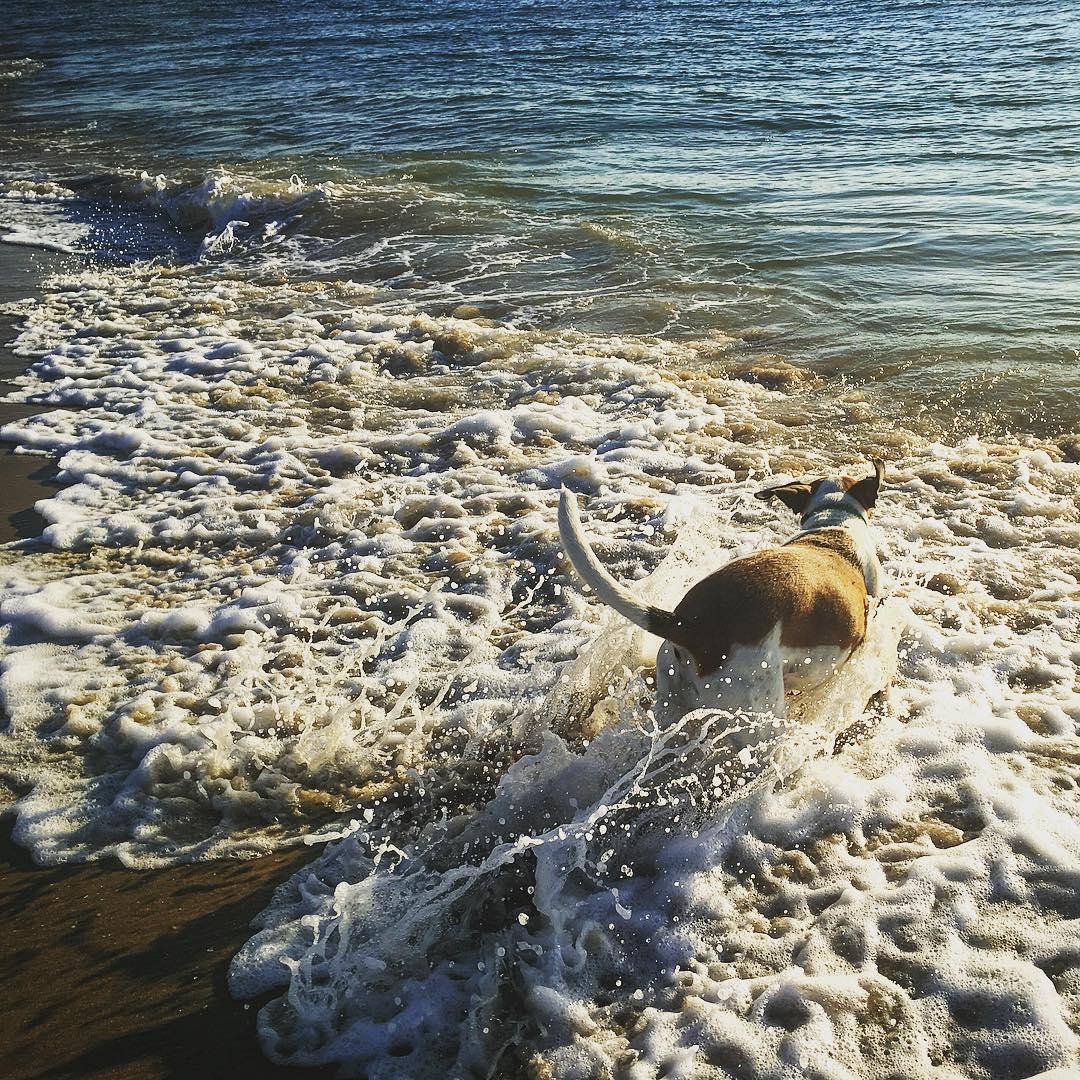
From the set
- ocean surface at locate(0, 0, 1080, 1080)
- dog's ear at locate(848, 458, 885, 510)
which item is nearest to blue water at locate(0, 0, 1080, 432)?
ocean surface at locate(0, 0, 1080, 1080)

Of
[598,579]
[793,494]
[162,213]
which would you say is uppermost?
[598,579]

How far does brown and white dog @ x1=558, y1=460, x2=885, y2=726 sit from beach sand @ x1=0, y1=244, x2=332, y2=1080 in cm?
156

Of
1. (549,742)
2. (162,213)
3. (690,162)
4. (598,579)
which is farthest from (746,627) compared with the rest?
(162,213)

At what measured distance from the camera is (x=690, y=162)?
14.4m

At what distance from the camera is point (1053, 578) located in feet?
17.8

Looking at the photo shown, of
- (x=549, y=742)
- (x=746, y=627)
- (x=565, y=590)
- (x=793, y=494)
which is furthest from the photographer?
(x=565, y=590)

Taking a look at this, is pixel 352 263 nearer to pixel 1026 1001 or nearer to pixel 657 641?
pixel 657 641

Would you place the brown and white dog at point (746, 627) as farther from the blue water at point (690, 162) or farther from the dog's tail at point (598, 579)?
the blue water at point (690, 162)

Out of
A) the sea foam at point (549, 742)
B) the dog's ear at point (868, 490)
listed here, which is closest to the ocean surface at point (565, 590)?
the sea foam at point (549, 742)

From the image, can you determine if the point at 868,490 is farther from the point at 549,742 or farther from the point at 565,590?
the point at 549,742

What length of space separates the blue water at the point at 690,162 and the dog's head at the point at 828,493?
2865 mm

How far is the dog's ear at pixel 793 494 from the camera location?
5102mm

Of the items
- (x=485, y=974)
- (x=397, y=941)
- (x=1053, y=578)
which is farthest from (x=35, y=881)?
(x=1053, y=578)

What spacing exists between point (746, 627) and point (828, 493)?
1.58 meters
